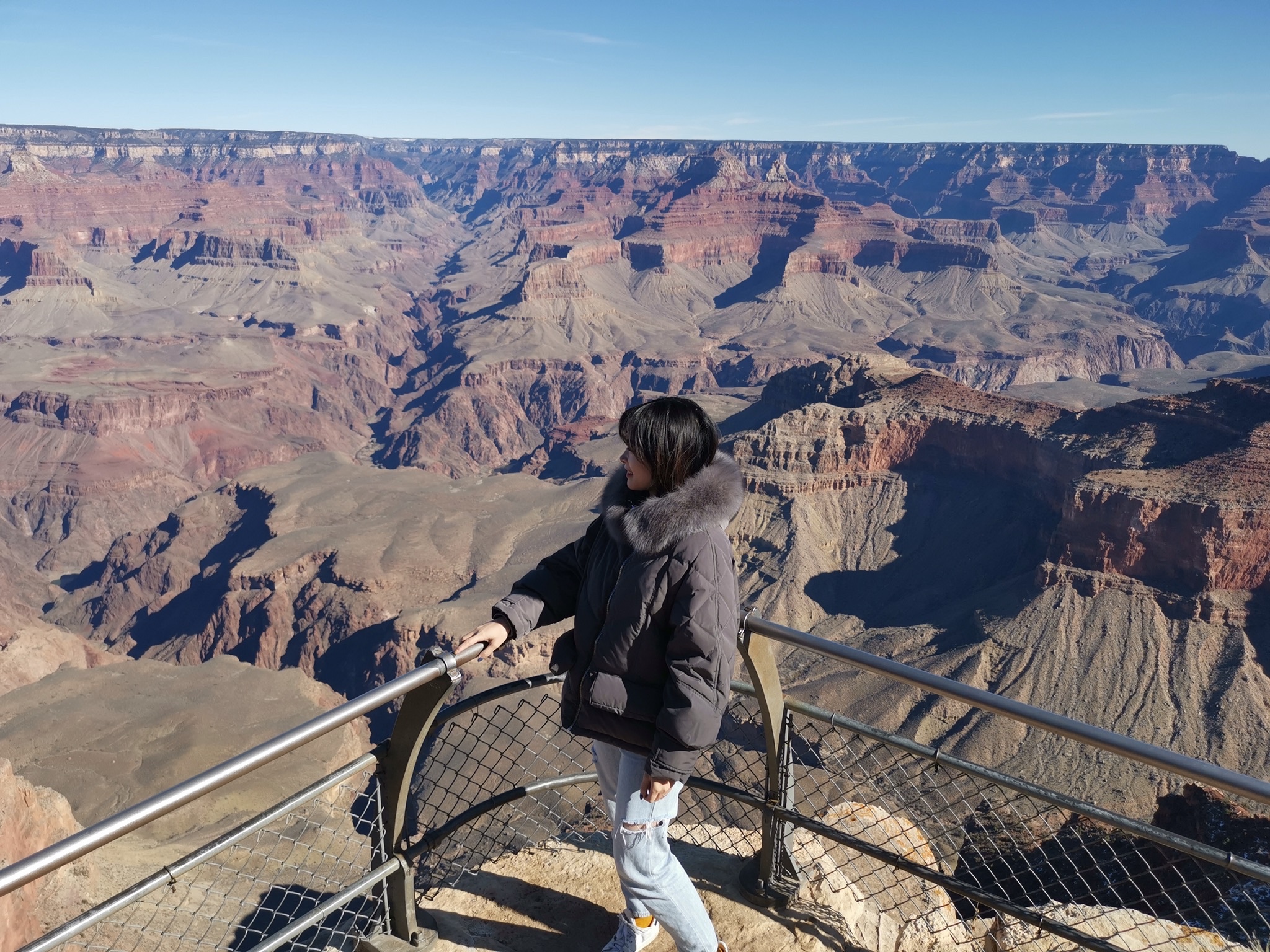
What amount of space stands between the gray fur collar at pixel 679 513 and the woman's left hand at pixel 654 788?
1383mm

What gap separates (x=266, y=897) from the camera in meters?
11.0

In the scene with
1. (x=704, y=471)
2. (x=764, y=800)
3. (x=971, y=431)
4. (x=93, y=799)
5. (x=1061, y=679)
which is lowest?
(x=93, y=799)

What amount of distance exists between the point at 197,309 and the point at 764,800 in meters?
206

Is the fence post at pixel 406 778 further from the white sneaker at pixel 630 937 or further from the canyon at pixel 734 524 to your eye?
the canyon at pixel 734 524

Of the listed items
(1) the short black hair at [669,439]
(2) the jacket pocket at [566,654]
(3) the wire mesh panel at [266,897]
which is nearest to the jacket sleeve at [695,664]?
(1) the short black hair at [669,439]

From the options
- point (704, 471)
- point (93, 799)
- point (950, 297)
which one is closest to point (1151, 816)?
point (704, 471)

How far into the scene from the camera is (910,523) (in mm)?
63750

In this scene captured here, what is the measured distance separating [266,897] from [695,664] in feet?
29.5

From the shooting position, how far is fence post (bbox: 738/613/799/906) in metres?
5.92

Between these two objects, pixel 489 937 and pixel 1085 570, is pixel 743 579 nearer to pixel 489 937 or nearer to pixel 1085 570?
pixel 1085 570

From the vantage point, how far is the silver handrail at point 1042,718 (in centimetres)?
431

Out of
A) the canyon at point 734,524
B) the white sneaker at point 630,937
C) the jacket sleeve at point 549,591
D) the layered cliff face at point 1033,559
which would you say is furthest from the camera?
the canyon at point 734,524

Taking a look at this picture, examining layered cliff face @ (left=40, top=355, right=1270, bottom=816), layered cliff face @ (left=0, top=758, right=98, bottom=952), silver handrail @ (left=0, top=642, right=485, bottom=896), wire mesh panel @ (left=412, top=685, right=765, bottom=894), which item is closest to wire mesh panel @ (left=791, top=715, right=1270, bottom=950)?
wire mesh panel @ (left=412, top=685, right=765, bottom=894)

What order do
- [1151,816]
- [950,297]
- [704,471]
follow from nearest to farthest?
[704,471] → [1151,816] → [950,297]
